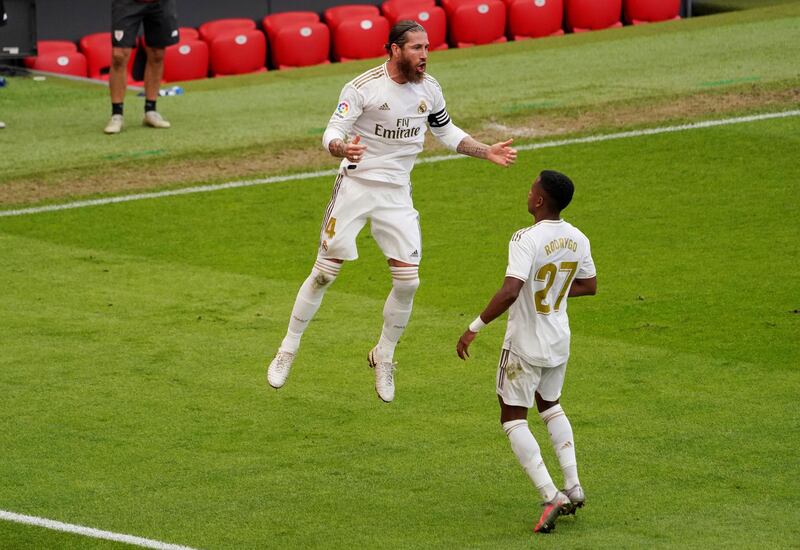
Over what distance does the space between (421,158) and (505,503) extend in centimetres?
923

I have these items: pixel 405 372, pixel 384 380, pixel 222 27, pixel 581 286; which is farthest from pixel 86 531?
pixel 222 27

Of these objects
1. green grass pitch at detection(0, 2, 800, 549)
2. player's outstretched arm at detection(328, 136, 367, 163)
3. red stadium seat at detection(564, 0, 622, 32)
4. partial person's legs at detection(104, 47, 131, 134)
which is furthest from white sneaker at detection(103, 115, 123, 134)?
player's outstretched arm at detection(328, 136, 367, 163)

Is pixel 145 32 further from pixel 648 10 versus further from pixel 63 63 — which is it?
pixel 648 10

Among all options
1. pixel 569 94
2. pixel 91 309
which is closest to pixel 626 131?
pixel 569 94

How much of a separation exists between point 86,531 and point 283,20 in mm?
16465

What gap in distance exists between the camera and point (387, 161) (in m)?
9.66

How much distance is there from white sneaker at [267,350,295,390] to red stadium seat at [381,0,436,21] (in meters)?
14.8

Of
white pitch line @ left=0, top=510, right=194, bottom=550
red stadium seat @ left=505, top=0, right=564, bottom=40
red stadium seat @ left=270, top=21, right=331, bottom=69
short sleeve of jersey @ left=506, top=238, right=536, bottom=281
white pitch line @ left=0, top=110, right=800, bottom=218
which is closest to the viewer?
short sleeve of jersey @ left=506, top=238, right=536, bottom=281

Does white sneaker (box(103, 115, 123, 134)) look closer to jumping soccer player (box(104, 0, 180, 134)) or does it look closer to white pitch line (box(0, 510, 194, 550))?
jumping soccer player (box(104, 0, 180, 134))

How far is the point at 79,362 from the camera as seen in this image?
11.4 meters

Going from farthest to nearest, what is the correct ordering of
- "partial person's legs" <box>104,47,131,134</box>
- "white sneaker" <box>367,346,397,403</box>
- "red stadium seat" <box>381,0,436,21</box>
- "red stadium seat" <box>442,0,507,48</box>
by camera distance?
1. "red stadium seat" <box>442,0,507,48</box>
2. "red stadium seat" <box>381,0,436,21</box>
3. "partial person's legs" <box>104,47,131,134</box>
4. "white sneaker" <box>367,346,397,403</box>

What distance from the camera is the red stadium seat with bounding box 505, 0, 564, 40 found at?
24.5m

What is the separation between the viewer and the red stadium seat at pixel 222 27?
23.1 m

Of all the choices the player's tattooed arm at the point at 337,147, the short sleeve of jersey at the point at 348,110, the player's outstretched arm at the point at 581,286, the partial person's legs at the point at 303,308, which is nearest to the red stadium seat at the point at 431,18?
the partial person's legs at the point at 303,308
